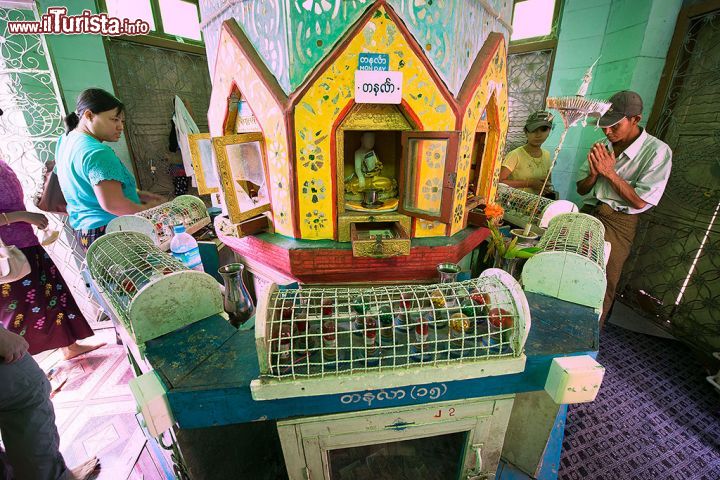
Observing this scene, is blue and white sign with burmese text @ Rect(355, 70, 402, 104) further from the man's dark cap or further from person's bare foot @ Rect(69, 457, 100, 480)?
person's bare foot @ Rect(69, 457, 100, 480)

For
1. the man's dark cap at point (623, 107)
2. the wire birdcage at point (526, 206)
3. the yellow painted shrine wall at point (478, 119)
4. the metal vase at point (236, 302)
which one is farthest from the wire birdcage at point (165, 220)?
the man's dark cap at point (623, 107)

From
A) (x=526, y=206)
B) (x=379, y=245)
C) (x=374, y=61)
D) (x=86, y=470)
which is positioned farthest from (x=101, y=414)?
(x=526, y=206)

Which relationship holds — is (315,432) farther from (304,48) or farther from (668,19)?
(668,19)

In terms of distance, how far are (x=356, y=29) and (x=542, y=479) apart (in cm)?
330

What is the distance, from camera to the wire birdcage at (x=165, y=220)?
255 cm

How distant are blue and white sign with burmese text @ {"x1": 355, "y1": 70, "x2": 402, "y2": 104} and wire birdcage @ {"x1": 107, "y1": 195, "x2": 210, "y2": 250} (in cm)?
201

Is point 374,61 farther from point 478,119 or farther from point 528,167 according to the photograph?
point 528,167

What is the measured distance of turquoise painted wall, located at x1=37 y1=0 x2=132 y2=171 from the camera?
3.97 metres

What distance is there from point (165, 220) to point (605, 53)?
560cm

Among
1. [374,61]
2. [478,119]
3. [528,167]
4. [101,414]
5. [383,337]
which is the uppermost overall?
[374,61]

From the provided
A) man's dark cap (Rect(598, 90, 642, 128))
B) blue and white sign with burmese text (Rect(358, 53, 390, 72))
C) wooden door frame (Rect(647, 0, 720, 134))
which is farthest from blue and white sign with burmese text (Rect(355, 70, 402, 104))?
wooden door frame (Rect(647, 0, 720, 134))

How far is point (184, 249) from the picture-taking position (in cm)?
269

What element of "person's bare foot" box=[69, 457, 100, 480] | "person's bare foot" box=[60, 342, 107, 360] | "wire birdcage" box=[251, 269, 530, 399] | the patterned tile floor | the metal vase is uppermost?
"wire birdcage" box=[251, 269, 530, 399]

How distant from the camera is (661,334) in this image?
12.4 feet
